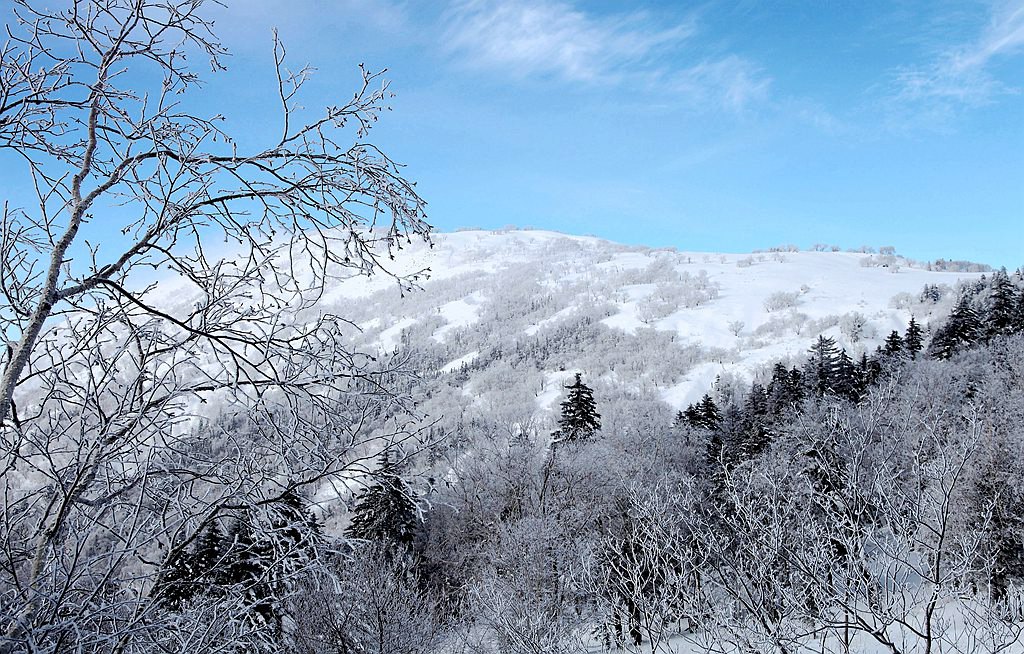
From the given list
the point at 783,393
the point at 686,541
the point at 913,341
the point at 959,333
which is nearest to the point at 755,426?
the point at 783,393

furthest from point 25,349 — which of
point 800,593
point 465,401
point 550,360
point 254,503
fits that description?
point 550,360

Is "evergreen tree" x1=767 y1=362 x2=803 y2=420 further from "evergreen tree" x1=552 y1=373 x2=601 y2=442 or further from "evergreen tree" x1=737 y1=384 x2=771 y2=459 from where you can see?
"evergreen tree" x1=552 y1=373 x2=601 y2=442

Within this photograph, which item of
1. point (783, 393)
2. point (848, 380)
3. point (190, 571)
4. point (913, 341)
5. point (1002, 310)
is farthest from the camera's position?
point (913, 341)

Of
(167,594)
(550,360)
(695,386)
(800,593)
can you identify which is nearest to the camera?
(167,594)

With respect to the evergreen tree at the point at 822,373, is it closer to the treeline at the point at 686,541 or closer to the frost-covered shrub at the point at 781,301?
the treeline at the point at 686,541

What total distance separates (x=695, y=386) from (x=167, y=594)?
443ft

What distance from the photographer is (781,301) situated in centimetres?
18500

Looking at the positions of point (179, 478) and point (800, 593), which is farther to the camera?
point (800, 593)

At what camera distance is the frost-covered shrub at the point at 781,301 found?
181875mm

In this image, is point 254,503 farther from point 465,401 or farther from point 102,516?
point 465,401

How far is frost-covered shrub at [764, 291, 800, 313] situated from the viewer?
597 feet

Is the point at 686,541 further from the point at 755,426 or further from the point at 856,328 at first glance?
the point at 856,328

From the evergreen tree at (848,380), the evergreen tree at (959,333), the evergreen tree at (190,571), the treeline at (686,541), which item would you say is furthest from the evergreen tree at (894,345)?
the evergreen tree at (190,571)

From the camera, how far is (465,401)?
13338cm
